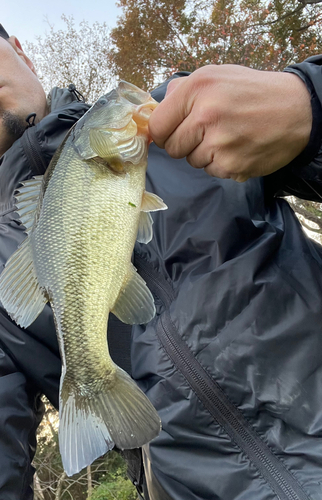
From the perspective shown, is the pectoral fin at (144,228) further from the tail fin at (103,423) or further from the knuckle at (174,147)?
the tail fin at (103,423)

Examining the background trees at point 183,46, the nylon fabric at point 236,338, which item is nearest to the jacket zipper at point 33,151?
the nylon fabric at point 236,338

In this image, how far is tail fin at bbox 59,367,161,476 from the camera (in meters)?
0.89

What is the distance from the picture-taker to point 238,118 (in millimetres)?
908

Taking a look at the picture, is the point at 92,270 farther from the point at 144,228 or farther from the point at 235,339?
the point at 235,339

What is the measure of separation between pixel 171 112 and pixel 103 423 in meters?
0.96

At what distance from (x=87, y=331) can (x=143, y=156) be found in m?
0.63

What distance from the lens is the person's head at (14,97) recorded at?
7.12ft

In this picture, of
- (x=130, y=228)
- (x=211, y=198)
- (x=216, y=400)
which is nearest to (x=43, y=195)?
(x=130, y=228)

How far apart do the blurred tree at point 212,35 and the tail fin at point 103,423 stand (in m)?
7.03

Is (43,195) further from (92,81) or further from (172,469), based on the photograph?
(92,81)

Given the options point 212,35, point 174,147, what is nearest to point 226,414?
point 174,147

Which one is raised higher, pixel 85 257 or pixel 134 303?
pixel 85 257

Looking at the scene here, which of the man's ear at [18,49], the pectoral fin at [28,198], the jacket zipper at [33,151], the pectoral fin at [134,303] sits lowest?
the pectoral fin at [134,303]

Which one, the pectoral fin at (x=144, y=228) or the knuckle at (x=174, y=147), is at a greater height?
the knuckle at (x=174, y=147)
